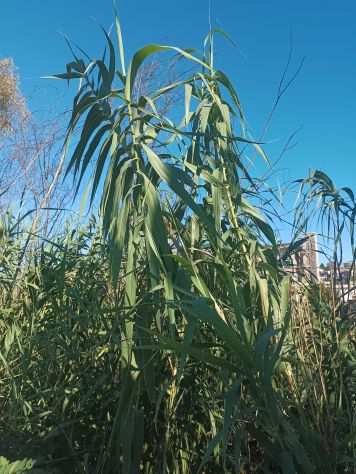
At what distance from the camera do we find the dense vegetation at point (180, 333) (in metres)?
1.21

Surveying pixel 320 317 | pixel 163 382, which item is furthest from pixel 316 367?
pixel 163 382

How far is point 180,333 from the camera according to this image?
5.19 ft

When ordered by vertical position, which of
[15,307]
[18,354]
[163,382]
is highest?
[15,307]

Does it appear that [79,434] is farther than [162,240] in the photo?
Yes

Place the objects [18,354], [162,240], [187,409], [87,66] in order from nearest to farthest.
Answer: [162,240], [87,66], [187,409], [18,354]

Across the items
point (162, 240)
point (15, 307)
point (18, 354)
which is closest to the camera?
point (162, 240)

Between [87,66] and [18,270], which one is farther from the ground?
[87,66]

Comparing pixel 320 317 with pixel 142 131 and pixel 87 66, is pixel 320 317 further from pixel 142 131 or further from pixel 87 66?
pixel 87 66

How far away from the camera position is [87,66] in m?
1.43

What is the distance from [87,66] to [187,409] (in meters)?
1.00

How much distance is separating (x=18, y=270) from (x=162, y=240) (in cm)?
103

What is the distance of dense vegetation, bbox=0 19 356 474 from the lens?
121cm

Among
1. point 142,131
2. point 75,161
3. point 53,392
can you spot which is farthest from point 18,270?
point 142,131

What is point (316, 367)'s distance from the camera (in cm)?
132
